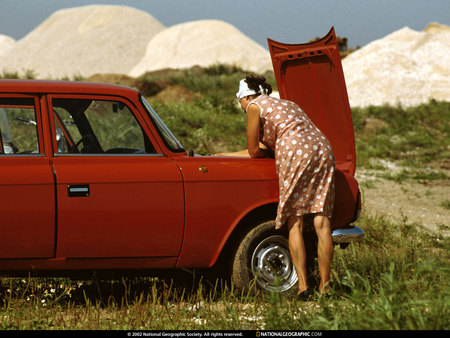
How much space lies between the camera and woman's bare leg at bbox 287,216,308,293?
4.71 metres

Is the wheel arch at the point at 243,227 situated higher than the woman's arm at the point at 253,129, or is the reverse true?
the woman's arm at the point at 253,129

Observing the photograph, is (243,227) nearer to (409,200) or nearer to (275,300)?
(275,300)

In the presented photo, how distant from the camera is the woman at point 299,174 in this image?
4.69 metres

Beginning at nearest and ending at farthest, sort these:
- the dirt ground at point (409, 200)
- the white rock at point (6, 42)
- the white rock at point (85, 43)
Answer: the dirt ground at point (409, 200) < the white rock at point (85, 43) < the white rock at point (6, 42)

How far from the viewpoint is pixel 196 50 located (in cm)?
6819

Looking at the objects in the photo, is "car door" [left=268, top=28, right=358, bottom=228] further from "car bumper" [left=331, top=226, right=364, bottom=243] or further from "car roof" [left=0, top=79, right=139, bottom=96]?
"car roof" [left=0, top=79, right=139, bottom=96]

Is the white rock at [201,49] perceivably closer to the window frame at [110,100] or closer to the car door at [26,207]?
the window frame at [110,100]

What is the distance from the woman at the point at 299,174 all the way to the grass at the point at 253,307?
0.38 m

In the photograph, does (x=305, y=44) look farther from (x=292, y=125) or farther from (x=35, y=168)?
(x=35, y=168)

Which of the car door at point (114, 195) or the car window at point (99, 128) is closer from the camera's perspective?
the car door at point (114, 195)

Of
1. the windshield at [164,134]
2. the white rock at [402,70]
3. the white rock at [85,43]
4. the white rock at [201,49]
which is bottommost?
the windshield at [164,134]

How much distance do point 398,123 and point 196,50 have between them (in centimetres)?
5015

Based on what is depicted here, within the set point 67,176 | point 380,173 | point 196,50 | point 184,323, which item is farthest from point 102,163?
point 196,50

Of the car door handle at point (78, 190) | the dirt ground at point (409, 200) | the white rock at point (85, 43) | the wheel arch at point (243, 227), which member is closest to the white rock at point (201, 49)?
the white rock at point (85, 43)
